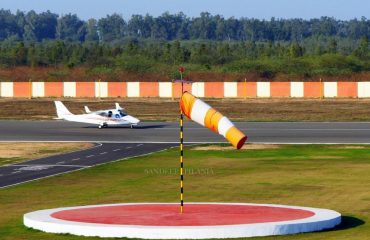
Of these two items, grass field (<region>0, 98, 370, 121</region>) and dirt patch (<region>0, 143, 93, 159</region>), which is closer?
dirt patch (<region>0, 143, 93, 159</region>)

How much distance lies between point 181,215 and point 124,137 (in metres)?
48.2

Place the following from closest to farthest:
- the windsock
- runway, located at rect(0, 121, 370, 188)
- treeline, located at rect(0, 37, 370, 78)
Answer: the windsock < runway, located at rect(0, 121, 370, 188) < treeline, located at rect(0, 37, 370, 78)

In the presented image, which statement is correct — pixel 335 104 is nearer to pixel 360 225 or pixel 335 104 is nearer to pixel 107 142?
pixel 107 142

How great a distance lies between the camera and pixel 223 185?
46719mm

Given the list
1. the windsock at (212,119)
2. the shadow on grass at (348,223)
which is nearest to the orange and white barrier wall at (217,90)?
the shadow on grass at (348,223)

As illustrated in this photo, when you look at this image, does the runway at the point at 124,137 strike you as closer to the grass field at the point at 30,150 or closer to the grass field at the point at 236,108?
the grass field at the point at 30,150

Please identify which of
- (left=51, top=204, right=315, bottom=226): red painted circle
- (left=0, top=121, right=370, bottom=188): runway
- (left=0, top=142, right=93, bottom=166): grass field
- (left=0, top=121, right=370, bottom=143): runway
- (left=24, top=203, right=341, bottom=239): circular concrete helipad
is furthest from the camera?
(left=0, top=121, right=370, bottom=143): runway

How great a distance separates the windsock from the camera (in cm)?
2955

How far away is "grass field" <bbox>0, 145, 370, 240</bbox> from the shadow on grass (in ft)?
0.08

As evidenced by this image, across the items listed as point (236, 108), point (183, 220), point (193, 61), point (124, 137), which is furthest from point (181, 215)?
point (193, 61)

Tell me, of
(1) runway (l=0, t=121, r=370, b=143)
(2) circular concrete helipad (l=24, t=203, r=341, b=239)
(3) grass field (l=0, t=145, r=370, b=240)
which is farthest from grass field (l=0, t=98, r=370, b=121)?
(2) circular concrete helipad (l=24, t=203, r=341, b=239)

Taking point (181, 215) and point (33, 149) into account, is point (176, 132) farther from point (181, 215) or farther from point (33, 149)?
point (181, 215)

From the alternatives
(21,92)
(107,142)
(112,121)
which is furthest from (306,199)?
(21,92)

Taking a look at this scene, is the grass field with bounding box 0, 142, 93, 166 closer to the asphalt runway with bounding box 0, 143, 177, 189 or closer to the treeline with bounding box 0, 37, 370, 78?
the asphalt runway with bounding box 0, 143, 177, 189
